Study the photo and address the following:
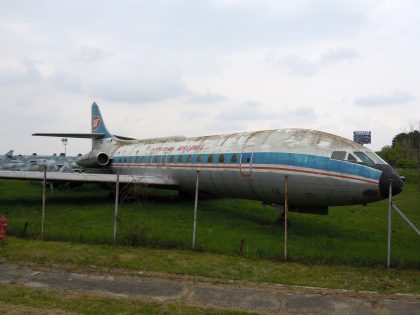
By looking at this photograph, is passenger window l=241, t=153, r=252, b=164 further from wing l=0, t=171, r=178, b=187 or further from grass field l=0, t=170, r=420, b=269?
wing l=0, t=171, r=178, b=187

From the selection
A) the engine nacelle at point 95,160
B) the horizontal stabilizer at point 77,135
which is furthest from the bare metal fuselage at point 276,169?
the horizontal stabilizer at point 77,135

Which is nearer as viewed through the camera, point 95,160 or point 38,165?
point 95,160

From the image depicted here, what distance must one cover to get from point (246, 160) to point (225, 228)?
249 centimetres

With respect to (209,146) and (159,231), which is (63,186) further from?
(159,231)

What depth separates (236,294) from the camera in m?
6.84

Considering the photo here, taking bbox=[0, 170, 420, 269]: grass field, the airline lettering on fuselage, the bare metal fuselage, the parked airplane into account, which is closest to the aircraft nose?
the parked airplane

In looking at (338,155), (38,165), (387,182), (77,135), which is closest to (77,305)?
(387,182)

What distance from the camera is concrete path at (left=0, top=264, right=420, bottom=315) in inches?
247

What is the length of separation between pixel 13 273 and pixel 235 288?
14.1 ft

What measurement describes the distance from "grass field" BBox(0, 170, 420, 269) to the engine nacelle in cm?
553

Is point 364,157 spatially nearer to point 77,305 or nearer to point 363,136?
point 77,305

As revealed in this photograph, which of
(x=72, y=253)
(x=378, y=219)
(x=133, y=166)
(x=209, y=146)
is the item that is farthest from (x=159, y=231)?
(x=133, y=166)

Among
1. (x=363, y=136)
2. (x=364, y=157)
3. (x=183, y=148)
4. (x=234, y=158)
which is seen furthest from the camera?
(x=363, y=136)

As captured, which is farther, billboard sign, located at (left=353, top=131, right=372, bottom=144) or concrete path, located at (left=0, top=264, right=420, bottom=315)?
billboard sign, located at (left=353, top=131, right=372, bottom=144)
